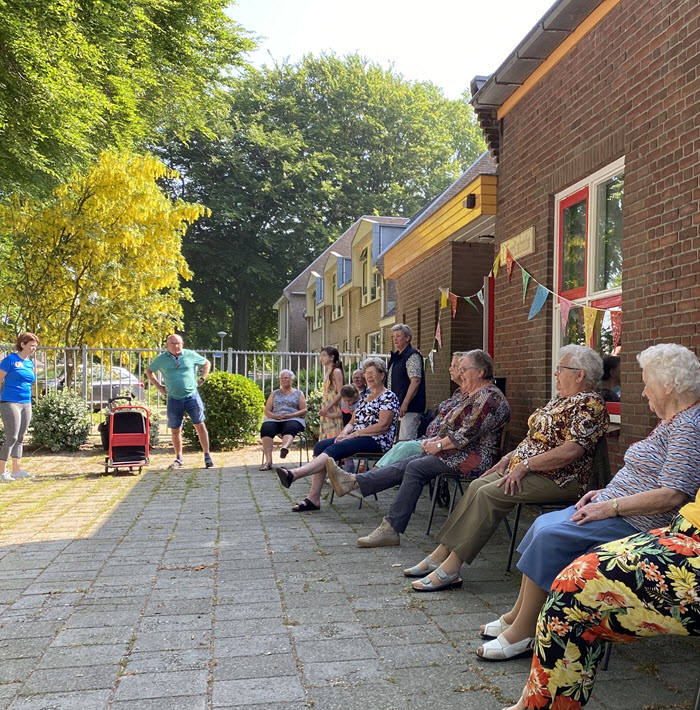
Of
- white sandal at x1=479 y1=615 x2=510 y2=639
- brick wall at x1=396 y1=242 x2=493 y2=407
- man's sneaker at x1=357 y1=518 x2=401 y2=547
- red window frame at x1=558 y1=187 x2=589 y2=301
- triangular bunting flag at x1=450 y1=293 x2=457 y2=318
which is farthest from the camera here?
brick wall at x1=396 y1=242 x2=493 y2=407

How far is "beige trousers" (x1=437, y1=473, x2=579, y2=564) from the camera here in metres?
4.04

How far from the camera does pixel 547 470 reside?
4.09 meters

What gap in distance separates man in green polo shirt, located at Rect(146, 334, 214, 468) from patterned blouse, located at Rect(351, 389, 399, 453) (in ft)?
11.6

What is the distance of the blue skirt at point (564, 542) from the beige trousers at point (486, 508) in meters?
0.98

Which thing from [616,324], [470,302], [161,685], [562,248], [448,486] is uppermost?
[562,248]

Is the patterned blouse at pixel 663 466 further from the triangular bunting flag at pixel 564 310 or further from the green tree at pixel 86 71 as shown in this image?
the green tree at pixel 86 71

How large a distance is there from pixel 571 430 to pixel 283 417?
6062mm

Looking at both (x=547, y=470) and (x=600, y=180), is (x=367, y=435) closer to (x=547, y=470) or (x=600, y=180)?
(x=547, y=470)

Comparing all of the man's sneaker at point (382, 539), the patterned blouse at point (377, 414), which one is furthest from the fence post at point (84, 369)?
the man's sneaker at point (382, 539)

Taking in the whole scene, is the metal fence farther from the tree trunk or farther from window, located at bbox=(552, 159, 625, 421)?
the tree trunk

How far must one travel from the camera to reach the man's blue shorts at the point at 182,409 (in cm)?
970

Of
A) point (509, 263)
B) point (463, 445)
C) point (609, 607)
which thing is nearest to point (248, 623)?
point (609, 607)

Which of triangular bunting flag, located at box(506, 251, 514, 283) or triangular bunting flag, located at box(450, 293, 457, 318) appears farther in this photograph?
triangular bunting flag, located at box(450, 293, 457, 318)

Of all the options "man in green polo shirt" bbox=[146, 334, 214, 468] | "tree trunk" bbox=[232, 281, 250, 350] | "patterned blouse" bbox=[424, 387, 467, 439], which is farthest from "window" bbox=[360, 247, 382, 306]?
"patterned blouse" bbox=[424, 387, 467, 439]
